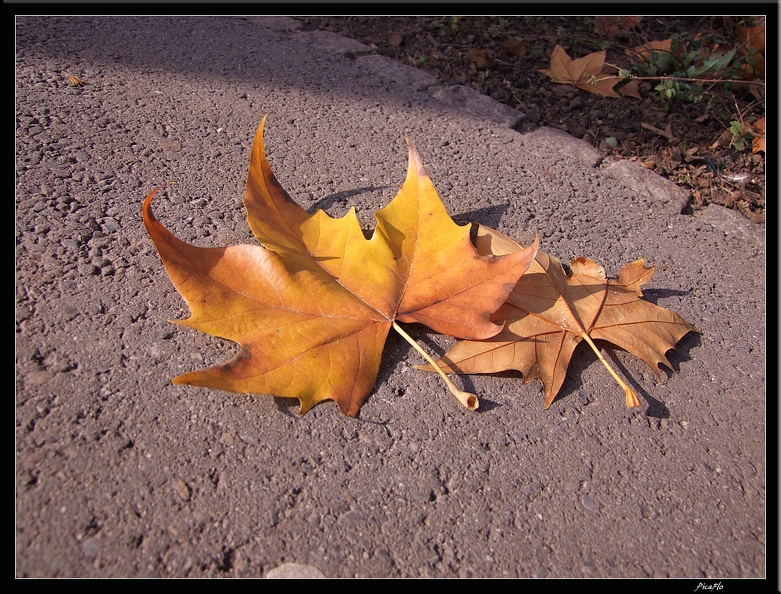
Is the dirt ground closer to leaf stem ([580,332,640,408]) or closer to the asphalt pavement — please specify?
the asphalt pavement

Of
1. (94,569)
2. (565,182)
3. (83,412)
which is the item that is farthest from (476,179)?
(94,569)

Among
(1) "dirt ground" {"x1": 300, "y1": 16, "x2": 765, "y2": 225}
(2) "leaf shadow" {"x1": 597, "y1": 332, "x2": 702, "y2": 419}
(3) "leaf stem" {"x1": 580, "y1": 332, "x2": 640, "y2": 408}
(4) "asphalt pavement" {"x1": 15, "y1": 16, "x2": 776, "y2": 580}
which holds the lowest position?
(4) "asphalt pavement" {"x1": 15, "y1": 16, "x2": 776, "y2": 580}

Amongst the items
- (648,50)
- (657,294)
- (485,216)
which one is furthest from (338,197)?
(648,50)

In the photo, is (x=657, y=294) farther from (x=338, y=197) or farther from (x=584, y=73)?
(x=584, y=73)

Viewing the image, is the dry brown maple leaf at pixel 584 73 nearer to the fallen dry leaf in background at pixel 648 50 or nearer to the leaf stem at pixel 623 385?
the fallen dry leaf in background at pixel 648 50

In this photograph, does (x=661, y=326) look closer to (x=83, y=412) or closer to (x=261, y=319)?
(x=261, y=319)

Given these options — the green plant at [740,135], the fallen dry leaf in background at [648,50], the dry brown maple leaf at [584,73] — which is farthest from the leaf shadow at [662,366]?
the fallen dry leaf in background at [648,50]

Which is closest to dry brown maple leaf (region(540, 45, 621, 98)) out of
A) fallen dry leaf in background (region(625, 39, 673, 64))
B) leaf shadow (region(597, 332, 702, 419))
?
fallen dry leaf in background (region(625, 39, 673, 64))
